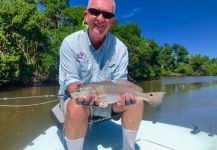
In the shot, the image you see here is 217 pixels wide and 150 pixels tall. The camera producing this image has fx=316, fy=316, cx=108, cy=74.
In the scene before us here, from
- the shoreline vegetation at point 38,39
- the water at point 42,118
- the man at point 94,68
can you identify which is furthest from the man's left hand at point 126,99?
the shoreline vegetation at point 38,39

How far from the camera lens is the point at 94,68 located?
12.3 feet

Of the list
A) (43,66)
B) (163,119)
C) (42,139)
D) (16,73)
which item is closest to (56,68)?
(43,66)

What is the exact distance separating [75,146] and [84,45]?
1173 mm

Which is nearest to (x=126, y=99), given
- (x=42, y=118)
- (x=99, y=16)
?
(x=99, y=16)

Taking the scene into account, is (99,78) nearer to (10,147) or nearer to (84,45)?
(84,45)

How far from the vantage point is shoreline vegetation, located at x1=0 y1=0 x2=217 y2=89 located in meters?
24.3

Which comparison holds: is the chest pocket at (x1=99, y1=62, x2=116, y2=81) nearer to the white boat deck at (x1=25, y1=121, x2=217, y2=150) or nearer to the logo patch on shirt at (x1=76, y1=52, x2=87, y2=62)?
the logo patch on shirt at (x1=76, y1=52, x2=87, y2=62)

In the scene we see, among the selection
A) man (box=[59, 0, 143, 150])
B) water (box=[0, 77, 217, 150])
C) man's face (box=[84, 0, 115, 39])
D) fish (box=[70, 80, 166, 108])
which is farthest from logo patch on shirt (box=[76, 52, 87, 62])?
water (box=[0, 77, 217, 150])

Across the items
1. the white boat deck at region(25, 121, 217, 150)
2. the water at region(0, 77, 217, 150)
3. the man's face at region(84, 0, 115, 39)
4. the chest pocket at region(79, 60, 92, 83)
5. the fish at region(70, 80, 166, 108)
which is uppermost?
the man's face at region(84, 0, 115, 39)

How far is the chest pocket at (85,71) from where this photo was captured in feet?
12.1

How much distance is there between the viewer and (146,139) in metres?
4.18

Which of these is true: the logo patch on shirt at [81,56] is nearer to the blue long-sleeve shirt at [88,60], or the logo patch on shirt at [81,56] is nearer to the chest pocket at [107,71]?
the blue long-sleeve shirt at [88,60]

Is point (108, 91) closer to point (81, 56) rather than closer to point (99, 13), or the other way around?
point (81, 56)

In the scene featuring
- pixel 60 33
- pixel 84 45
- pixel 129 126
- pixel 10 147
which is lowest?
pixel 10 147
